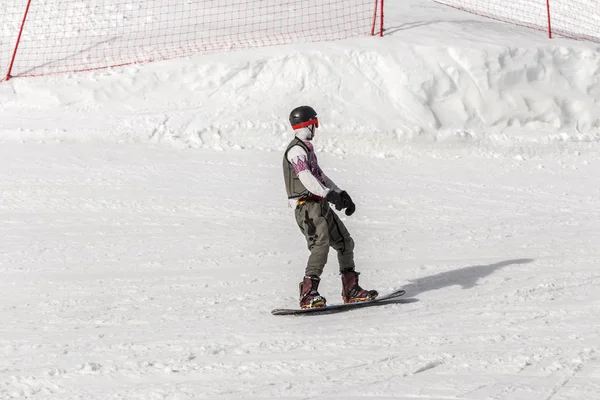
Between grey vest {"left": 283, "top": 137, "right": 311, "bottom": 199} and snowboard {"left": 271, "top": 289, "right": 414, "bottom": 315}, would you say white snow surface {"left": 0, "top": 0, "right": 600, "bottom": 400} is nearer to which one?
snowboard {"left": 271, "top": 289, "right": 414, "bottom": 315}

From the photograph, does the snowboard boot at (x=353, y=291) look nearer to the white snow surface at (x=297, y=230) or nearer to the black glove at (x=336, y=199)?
the white snow surface at (x=297, y=230)

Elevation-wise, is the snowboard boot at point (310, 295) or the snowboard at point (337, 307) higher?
the snowboard boot at point (310, 295)

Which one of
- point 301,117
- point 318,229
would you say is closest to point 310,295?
point 318,229

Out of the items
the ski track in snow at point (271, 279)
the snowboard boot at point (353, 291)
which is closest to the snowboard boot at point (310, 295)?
the ski track in snow at point (271, 279)

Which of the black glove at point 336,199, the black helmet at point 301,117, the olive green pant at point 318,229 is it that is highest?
the black helmet at point 301,117

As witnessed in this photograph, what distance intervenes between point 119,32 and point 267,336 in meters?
9.70

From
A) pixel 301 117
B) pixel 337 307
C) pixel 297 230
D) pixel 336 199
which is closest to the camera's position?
pixel 336 199

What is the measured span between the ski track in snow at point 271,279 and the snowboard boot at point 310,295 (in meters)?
0.12

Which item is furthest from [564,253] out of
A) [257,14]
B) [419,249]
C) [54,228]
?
[257,14]

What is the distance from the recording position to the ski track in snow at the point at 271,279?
518 cm

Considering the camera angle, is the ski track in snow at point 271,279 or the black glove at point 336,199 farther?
the black glove at point 336,199

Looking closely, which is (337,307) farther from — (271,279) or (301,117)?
(301,117)

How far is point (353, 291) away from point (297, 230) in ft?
7.69

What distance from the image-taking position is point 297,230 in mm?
9078
